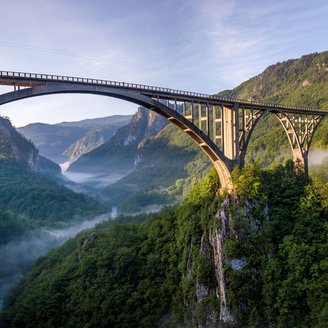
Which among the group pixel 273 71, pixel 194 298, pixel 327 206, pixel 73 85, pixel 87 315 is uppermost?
pixel 273 71

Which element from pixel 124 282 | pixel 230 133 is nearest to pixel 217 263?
pixel 124 282

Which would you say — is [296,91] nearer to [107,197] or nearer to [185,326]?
→ [107,197]

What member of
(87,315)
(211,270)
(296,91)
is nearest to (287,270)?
(211,270)

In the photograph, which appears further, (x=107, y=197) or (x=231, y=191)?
(x=107, y=197)

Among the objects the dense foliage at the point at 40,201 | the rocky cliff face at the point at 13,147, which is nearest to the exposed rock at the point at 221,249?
the dense foliage at the point at 40,201

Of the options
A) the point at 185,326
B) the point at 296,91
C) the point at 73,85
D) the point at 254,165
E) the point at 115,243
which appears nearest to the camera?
the point at 73,85

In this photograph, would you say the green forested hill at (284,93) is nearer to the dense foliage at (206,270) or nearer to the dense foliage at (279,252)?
the dense foliage at (279,252)

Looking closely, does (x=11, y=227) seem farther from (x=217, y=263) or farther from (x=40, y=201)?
(x=217, y=263)

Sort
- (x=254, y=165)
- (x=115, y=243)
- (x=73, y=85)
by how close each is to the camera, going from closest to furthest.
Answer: (x=73, y=85) < (x=254, y=165) < (x=115, y=243)

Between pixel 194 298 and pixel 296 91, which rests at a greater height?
pixel 296 91
